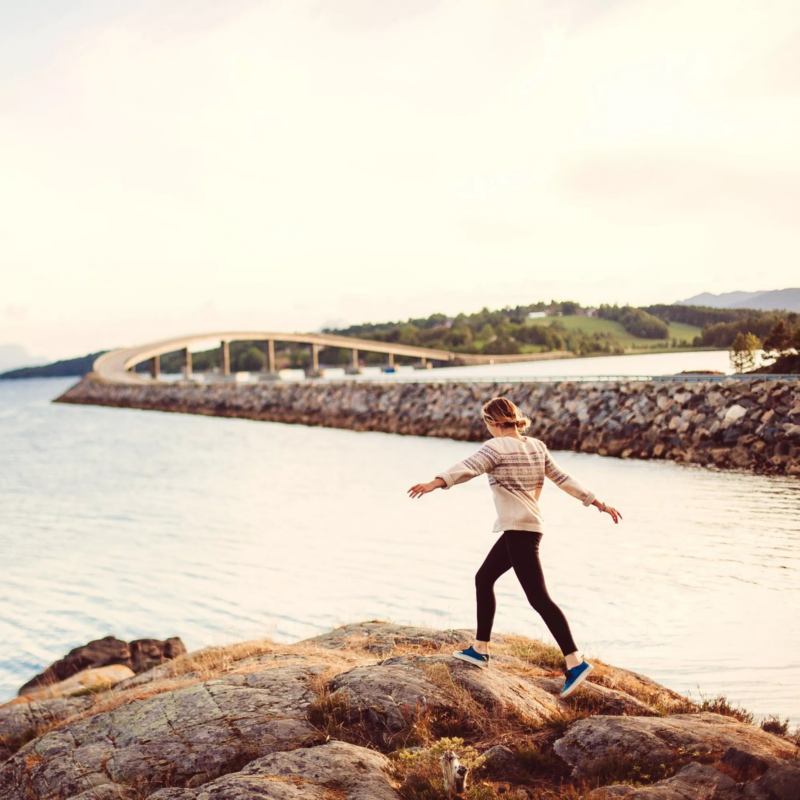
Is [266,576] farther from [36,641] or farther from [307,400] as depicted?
[307,400]

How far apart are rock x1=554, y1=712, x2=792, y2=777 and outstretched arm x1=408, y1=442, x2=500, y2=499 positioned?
5.64 ft

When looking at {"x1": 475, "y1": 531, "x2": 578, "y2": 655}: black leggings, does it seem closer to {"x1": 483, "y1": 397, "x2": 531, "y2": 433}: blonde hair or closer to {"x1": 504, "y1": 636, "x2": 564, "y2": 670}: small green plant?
{"x1": 483, "y1": 397, "x2": 531, "y2": 433}: blonde hair

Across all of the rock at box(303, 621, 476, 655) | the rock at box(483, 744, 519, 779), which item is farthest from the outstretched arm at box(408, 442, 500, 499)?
the rock at box(303, 621, 476, 655)

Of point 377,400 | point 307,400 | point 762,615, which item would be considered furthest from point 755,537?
point 307,400

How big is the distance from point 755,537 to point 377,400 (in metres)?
35.7

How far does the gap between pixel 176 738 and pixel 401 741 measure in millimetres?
1572

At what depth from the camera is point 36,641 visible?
12078mm

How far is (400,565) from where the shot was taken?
46.4 ft

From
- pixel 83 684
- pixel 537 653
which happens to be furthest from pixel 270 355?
pixel 537 653

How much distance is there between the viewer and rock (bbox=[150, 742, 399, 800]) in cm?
404

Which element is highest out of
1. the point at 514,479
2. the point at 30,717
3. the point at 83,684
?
the point at 514,479

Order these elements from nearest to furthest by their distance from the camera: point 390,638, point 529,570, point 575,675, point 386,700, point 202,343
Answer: point 529,570
point 386,700
point 575,675
point 390,638
point 202,343

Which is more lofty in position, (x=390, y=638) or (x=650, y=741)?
(x=650, y=741)

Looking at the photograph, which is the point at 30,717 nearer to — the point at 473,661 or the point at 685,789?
the point at 473,661
